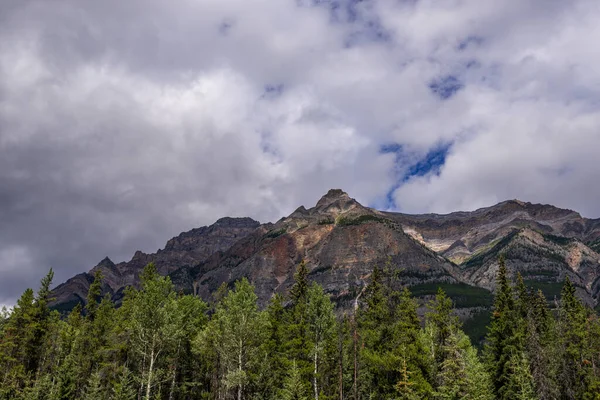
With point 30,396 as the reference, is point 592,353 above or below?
above

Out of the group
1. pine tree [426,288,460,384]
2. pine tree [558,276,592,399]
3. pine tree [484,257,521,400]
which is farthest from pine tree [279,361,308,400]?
pine tree [558,276,592,399]

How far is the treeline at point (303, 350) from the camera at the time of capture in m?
42.2

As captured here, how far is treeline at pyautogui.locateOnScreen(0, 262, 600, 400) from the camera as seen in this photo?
→ 42.2m

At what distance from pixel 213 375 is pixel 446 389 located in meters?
29.1

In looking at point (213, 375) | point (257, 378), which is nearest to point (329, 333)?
point (257, 378)

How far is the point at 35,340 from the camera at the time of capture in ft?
189

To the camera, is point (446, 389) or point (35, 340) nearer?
point (446, 389)

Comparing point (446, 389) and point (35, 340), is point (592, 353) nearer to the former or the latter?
point (446, 389)

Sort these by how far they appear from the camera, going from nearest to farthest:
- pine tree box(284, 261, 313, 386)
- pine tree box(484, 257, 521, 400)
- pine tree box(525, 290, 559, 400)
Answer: pine tree box(525, 290, 559, 400)
pine tree box(284, 261, 313, 386)
pine tree box(484, 257, 521, 400)

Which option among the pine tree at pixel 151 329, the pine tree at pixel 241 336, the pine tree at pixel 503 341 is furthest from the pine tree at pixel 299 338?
the pine tree at pixel 503 341

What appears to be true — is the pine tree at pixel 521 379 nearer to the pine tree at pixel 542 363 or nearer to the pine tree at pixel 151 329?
the pine tree at pixel 542 363

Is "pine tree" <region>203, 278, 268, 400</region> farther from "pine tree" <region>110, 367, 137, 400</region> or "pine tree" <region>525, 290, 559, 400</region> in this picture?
"pine tree" <region>525, 290, 559, 400</region>

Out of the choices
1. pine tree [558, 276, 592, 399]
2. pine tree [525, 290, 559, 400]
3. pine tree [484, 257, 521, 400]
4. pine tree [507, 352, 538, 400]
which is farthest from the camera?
pine tree [484, 257, 521, 400]

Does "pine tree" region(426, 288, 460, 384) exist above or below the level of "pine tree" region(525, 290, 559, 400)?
above
